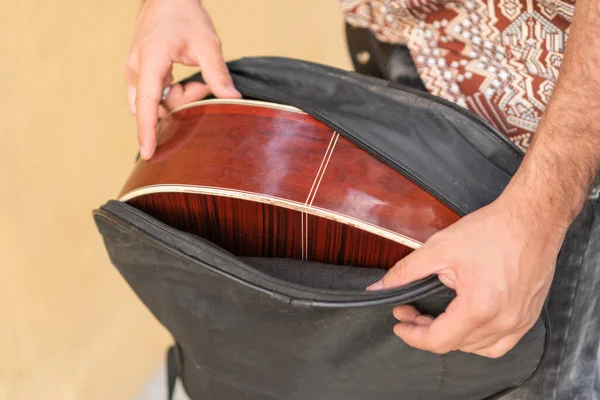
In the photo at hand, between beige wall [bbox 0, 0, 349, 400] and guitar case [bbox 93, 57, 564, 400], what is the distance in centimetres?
45

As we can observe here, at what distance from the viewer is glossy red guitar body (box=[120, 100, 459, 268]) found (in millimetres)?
649

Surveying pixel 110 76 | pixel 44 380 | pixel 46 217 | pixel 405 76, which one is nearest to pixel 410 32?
pixel 405 76

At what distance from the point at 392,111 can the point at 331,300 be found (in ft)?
0.77

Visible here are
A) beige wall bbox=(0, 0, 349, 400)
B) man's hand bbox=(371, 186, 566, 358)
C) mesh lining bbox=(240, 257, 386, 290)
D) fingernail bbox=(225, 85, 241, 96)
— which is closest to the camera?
man's hand bbox=(371, 186, 566, 358)

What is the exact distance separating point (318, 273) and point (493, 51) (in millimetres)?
344

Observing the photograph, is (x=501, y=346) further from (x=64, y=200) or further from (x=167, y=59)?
(x=64, y=200)

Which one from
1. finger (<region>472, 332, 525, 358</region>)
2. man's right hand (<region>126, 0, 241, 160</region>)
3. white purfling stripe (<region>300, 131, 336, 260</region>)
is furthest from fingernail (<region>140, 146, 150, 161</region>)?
finger (<region>472, 332, 525, 358</region>)

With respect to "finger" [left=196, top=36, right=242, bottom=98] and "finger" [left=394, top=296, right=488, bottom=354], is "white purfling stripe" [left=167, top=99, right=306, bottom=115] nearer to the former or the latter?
"finger" [left=196, top=36, right=242, bottom=98]

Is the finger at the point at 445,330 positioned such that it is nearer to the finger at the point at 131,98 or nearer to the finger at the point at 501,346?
the finger at the point at 501,346

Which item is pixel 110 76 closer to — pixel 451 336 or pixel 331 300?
pixel 331 300

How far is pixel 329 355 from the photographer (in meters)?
0.69

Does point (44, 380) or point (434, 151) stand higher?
point (434, 151)

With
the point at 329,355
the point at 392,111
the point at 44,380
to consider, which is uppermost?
the point at 392,111

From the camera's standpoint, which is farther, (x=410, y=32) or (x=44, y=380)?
(x=44, y=380)
